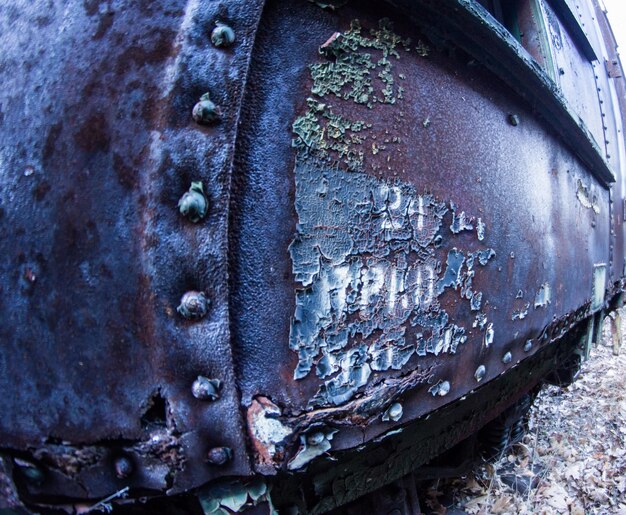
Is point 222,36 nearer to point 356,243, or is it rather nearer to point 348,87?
point 348,87

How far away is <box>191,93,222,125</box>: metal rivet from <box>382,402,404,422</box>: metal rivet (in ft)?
2.08

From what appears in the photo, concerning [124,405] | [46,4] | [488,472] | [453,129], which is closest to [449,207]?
[453,129]

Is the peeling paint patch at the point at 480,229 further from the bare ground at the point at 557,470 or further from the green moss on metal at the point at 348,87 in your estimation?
the bare ground at the point at 557,470

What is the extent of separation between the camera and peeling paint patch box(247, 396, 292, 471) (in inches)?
30.2

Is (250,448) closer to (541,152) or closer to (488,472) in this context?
(541,152)

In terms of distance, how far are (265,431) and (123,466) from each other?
0.76ft

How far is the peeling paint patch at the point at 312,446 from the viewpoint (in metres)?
0.81

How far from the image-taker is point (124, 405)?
0.74 meters

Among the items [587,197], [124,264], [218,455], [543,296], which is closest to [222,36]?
[124,264]

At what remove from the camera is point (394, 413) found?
0.94 m

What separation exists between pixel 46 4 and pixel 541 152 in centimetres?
144

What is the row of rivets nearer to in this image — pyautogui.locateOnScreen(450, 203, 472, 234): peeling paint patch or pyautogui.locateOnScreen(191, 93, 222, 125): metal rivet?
pyautogui.locateOnScreen(191, 93, 222, 125): metal rivet

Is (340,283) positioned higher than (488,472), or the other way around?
(340,283)

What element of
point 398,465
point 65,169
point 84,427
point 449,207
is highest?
point 65,169
